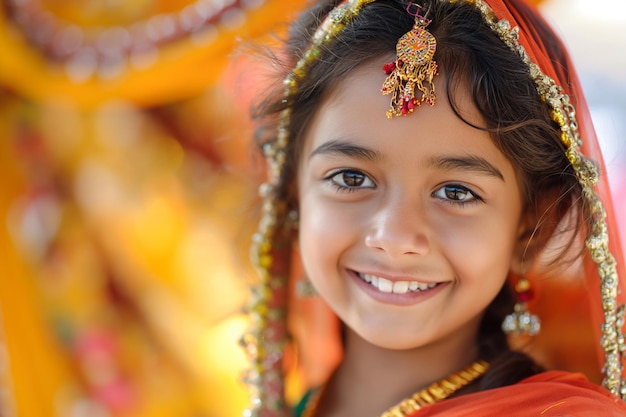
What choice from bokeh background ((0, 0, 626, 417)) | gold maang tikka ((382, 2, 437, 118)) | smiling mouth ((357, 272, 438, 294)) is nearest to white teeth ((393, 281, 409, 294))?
smiling mouth ((357, 272, 438, 294))

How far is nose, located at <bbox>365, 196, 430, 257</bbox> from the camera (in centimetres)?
102

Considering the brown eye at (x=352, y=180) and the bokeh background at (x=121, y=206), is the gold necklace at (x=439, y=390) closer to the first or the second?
the brown eye at (x=352, y=180)

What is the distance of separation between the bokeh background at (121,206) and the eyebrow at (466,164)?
3.88 ft

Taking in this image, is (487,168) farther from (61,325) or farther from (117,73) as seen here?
(61,325)

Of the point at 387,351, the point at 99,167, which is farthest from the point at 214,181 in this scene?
the point at 387,351

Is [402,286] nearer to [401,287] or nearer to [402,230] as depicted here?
[401,287]

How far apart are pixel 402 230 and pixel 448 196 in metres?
0.08

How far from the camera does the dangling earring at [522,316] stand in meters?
1.22

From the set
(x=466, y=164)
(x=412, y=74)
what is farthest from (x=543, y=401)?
(x=412, y=74)

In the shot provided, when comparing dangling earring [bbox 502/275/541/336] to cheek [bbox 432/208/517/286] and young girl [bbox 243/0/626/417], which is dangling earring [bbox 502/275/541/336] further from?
cheek [bbox 432/208/517/286]

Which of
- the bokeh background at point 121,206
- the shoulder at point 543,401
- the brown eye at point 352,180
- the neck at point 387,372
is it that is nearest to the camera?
the shoulder at point 543,401

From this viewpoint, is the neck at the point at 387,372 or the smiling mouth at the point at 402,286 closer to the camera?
the smiling mouth at the point at 402,286

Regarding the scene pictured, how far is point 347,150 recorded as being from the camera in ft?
3.54

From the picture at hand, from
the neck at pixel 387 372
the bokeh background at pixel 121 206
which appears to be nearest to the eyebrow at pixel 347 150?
the neck at pixel 387 372
